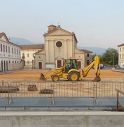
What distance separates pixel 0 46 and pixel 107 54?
71533 millimetres

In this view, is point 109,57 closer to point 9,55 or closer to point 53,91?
point 9,55

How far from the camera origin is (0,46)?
6531 centimetres

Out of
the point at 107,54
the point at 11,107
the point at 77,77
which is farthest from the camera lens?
the point at 107,54

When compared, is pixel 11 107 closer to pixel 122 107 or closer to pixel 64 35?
pixel 122 107

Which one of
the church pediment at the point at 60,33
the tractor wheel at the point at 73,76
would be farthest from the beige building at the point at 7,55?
the tractor wheel at the point at 73,76

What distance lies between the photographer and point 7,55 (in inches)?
2879

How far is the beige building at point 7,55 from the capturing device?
67500mm

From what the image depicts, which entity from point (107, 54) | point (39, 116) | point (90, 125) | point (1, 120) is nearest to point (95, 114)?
point (90, 125)

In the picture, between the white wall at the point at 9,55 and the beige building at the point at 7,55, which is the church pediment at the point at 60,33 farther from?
the beige building at the point at 7,55

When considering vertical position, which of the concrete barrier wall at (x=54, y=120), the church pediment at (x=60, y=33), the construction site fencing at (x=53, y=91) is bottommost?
the construction site fencing at (x=53, y=91)

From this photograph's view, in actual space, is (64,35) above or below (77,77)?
above

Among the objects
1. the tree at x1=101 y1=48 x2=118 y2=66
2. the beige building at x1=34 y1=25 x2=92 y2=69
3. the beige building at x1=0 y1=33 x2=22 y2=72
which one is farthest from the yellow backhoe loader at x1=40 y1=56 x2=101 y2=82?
the tree at x1=101 y1=48 x2=118 y2=66

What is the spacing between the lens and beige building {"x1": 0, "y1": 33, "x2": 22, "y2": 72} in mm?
67500

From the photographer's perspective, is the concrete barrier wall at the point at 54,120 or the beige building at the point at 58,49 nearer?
the concrete barrier wall at the point at 54,120
